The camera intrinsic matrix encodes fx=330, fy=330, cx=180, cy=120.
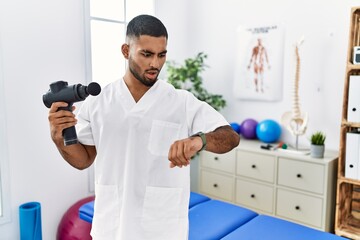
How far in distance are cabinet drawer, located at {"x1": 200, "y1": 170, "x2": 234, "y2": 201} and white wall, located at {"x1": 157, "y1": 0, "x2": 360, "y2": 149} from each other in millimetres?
612

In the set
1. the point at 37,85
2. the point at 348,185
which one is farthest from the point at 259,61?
the point at 37,85

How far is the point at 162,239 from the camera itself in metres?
1.15

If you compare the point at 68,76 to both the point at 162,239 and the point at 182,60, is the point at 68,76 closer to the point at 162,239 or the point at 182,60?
the point at 182,60

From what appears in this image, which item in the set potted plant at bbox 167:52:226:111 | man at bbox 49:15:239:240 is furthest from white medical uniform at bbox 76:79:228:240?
potted plant at bbox 167:52:226:111

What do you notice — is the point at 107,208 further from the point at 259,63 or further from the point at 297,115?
the point at 259,63

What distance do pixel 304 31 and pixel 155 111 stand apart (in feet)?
6.64

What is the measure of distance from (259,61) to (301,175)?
1092 mm

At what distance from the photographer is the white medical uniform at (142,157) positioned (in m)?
1.12

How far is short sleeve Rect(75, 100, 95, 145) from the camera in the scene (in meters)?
1.17

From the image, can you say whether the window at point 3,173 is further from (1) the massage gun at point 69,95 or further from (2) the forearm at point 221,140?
(2) the forearm at point 221,140

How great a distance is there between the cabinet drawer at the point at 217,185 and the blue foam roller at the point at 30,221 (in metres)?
1.42

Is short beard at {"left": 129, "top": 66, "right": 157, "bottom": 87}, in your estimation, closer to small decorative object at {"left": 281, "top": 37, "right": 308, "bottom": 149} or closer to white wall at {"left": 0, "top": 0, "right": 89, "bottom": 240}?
white wall at {"left": 0, "top": 0, "right": 89, "bottom": 240}

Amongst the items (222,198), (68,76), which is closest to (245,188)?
(222,198)

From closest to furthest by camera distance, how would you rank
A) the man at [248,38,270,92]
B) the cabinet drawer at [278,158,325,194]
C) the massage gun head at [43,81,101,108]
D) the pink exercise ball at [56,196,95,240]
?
the massage gun head at [43,81,101,108], the pink exercise ball at [56,196,95,240], the cabinet drawer at [278,158,325,194], the man at [248,38,270,92]
